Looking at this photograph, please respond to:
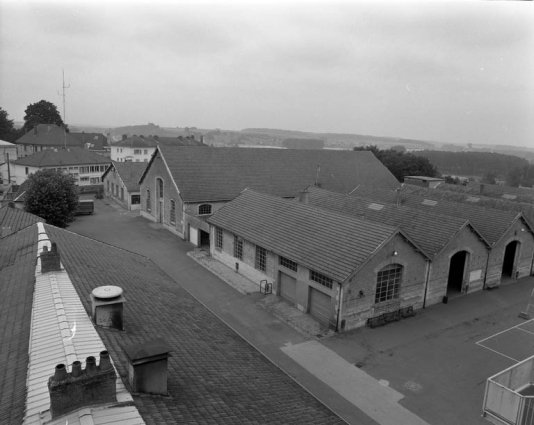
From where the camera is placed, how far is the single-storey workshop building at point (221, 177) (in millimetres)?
38906

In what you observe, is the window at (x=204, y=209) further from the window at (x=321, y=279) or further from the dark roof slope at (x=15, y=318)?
the dark roof slope at (x=15, y=318)

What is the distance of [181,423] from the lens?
820cm

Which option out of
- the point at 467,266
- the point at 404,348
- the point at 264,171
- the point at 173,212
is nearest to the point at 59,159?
the point at 173,212

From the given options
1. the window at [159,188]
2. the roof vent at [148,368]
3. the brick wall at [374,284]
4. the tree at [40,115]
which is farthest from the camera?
the tree at [40,115]

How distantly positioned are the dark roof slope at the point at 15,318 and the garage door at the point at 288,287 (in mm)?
13058

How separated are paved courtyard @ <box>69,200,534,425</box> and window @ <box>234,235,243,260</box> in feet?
4.71

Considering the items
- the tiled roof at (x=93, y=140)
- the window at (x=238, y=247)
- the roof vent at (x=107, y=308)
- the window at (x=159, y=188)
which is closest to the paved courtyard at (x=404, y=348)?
the window at (x=238, y=247)

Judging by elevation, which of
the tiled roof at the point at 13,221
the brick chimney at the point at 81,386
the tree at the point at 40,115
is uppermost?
the tree at the point at 40,115

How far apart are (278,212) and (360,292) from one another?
9.09m

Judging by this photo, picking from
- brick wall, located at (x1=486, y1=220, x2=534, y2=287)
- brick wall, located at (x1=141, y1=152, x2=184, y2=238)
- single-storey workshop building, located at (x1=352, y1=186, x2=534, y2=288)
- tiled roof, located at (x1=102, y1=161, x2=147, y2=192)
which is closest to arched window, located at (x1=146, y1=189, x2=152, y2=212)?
brick wall, located at (x1=141, y1=152, x2=184, y2=238)

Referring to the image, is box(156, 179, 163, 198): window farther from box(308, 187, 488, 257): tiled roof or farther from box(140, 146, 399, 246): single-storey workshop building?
box(308, 187, 488, 257): tiled roof

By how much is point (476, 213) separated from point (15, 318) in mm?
30008

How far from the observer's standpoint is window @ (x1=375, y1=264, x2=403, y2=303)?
22594mm

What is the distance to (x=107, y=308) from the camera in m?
11.3
